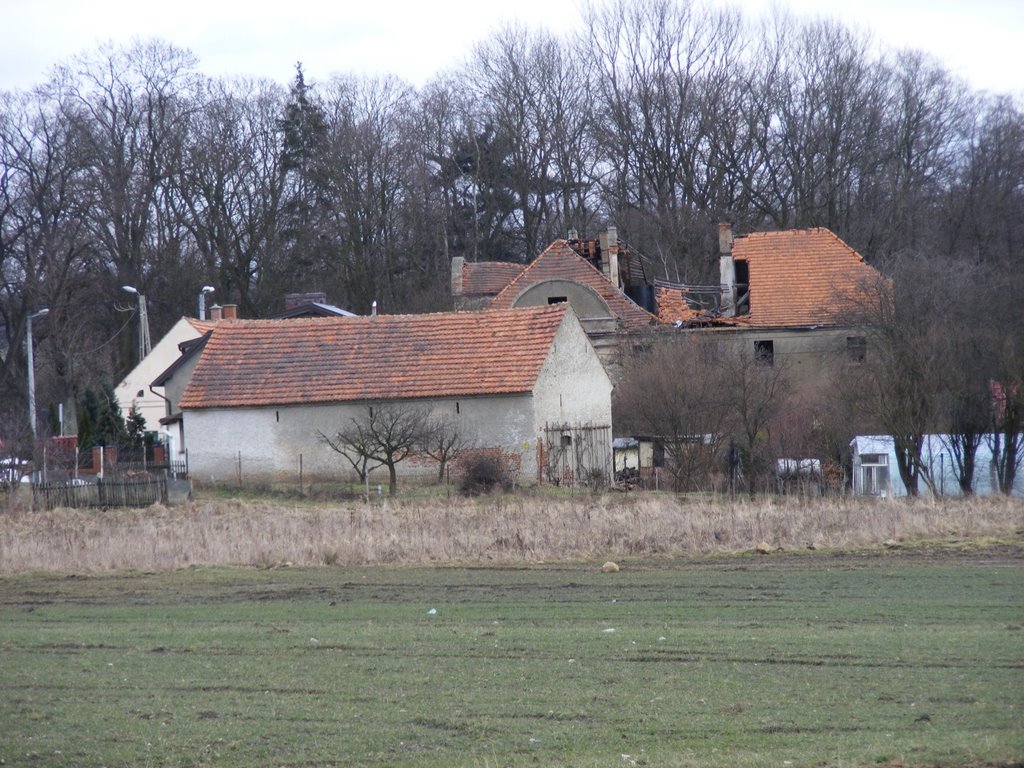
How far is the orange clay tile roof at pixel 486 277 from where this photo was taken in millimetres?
54312

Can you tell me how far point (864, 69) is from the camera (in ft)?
188

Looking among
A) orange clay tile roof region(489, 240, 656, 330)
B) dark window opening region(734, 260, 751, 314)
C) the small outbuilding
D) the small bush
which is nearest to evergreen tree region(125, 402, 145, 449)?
orange clay tile roof region(489, 240, 656, 330)

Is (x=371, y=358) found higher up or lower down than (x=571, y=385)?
higher up

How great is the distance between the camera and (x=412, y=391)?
3350 centimetres

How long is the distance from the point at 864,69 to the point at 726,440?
32711 millimetres

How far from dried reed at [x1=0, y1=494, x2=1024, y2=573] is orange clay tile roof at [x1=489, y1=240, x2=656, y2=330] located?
2561 cm

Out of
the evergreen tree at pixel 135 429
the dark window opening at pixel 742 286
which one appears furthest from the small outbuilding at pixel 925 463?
the evergreen tree at pixel 135 429

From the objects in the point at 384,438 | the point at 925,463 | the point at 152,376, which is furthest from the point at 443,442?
the point at 152,376

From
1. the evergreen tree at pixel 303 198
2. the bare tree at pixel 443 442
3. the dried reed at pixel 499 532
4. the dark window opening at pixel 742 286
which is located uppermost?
the evergreen tree at pixel 303 198

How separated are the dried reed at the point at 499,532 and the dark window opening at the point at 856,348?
15.0 metres

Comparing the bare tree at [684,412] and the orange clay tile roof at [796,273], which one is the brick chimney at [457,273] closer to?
the orange clay tile roof at [796,273]

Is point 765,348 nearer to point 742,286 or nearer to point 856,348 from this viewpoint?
point 742,286

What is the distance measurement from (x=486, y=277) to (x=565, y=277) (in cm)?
524

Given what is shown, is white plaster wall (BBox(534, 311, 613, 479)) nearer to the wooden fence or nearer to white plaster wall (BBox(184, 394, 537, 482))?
white plaster wall (BBox(184, 394, 537, 482))
